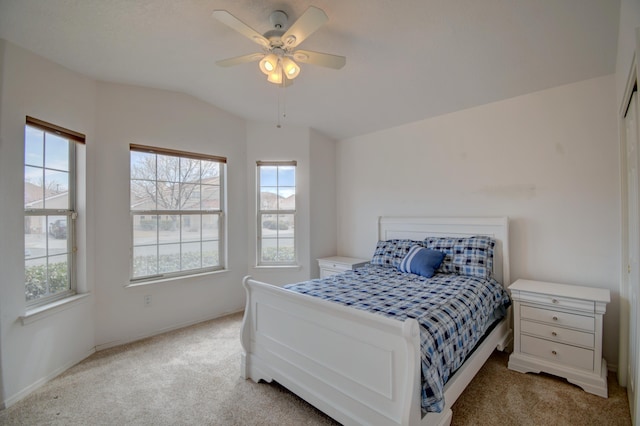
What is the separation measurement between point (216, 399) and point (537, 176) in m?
3.30

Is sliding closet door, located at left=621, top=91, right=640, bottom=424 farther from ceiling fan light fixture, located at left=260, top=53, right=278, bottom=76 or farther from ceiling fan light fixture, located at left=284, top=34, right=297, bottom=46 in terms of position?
ceiling fan light fixture, located at left=260, top=53, right=278, bottom=76

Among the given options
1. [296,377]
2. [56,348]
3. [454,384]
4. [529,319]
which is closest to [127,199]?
[56,348]

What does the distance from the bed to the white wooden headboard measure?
1.84 feet

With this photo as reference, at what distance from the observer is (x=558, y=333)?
2234 mm

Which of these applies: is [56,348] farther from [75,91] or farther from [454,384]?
[454,384]

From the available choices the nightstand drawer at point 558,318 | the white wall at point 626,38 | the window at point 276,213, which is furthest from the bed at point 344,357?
the white wall at point 626,38

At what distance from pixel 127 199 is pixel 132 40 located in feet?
4.98

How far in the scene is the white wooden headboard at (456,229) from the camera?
2.81 meters

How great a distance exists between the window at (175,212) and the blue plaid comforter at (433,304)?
1711 millimetres

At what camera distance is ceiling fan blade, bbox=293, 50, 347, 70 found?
188 centimetres

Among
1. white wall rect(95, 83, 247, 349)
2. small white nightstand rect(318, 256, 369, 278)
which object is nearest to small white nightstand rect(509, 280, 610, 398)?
small white nightstand rect(318, 256, 369, 278)

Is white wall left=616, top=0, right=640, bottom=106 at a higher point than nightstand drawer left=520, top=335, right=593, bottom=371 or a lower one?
higher

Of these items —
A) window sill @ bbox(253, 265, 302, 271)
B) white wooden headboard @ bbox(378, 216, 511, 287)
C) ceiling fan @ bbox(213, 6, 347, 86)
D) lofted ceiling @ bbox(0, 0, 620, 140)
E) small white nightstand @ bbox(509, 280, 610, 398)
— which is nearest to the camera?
ceiling fan @ bbox(213, 6, 347, 86)

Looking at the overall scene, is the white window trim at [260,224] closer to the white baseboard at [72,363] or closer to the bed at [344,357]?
the white baseboard at [72,363]
